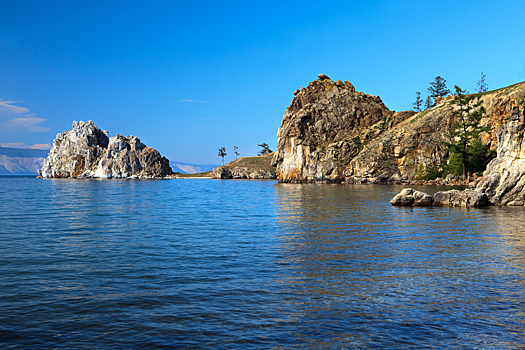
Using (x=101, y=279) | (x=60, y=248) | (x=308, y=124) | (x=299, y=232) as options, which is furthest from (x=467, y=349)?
(x=308, y=124)

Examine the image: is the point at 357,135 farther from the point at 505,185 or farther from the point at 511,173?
the point at 511,173

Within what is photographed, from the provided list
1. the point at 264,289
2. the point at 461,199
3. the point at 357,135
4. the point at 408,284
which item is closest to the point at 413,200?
the point at 461,199

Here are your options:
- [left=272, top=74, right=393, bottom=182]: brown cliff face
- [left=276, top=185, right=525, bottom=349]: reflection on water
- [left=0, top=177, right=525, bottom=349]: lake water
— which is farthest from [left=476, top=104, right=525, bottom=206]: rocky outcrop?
[left=272, top=74, right=393, bottom=182]: brown cliff face

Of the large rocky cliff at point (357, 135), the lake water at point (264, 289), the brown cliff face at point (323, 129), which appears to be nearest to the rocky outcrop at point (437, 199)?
the lake water at point (264, 289)

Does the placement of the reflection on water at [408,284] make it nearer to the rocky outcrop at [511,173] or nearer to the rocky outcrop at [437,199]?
the rocky outcrop at [437,199]

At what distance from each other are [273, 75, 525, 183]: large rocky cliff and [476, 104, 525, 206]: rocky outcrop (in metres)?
61.0

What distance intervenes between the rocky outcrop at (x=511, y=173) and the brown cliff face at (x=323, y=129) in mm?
112183

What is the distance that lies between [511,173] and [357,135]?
129 metres

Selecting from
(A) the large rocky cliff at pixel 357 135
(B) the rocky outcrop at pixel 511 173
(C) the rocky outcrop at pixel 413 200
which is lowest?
(C) the rocky outcrop at pixel 413 200

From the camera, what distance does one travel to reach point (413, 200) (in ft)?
155

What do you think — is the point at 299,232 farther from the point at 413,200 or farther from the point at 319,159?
the point at 319,159

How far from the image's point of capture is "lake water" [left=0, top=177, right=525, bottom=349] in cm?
975

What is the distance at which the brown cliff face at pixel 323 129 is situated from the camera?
543ft

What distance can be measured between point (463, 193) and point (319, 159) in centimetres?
12052
